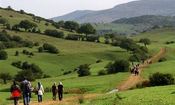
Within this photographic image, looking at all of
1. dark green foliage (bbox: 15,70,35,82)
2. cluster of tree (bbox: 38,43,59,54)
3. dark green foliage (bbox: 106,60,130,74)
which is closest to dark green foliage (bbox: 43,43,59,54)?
cluster of tree (bbox: 38,43,59,54)

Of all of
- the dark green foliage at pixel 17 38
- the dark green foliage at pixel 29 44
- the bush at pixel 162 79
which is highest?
the bush at pixel 162 79

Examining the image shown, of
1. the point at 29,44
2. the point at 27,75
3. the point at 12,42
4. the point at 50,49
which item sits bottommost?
the point at 27,75

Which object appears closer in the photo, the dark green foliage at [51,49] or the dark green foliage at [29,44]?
the dark green foliage at [51,49]

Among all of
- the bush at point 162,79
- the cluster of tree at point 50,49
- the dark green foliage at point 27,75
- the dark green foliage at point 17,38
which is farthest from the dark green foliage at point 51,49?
the bush at point 162,79

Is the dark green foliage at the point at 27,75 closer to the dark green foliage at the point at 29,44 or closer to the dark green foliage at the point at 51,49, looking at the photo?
the dark green foliage at the point at 51,49

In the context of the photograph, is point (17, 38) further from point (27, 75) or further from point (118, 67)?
point (118, 67)

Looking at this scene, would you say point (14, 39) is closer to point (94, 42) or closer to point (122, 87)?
point (94, 42)

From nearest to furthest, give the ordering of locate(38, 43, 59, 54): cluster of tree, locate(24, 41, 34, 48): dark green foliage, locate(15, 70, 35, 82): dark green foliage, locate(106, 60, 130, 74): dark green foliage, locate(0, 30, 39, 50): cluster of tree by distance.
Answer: locate(106, 60, 130, 74): dark green foliage → locate(15, 70, 35, 82): dark green foliage → locate(38, 43, 59, 54): cluster of tree → locate(0, 30, 39, 50): cluster of tree → locate(24, 41, 34, 48): dark green foliage

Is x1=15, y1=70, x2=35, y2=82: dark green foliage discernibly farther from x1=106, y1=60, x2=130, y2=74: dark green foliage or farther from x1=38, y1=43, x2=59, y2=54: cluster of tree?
x1=38, y1=43, x2=59, y2=54: cluster of tree

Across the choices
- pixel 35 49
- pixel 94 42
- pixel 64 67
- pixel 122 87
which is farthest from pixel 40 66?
pixel 122 87

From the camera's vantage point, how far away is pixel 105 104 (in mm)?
27312

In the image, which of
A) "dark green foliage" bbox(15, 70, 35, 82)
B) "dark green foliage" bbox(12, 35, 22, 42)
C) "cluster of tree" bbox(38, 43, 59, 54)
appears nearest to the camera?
"dark green foliage" bbox(15, 70, 35, 82)

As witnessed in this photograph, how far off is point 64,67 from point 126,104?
4125 inches

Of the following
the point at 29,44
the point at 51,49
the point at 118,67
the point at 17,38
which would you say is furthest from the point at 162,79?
the point at 17,38
